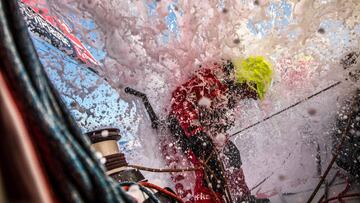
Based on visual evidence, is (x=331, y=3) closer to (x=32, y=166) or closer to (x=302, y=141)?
(x=302, y=141)

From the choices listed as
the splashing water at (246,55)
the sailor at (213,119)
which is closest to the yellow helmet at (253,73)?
the sailor at (213,119)

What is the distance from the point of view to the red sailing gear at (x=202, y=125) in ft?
11.8

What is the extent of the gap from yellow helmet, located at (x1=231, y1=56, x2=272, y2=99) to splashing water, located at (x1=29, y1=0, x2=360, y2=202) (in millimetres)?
220

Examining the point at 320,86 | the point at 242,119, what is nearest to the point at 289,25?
the point at 320,86

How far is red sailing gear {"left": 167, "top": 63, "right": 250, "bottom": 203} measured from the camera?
11.8 feet

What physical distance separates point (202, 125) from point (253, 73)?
92 centimetres

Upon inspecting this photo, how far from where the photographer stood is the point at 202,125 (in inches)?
148

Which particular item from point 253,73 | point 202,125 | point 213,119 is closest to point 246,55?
point 253,73

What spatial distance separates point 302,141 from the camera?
5.59 m

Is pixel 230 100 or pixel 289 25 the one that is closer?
pixel 230 100

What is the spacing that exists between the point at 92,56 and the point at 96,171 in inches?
147

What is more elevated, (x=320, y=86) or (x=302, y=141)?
(x=320, y=86)

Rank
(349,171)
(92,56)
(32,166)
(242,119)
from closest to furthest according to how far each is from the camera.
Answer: (32,166)
(92,56)
(349,171)
(242,119)

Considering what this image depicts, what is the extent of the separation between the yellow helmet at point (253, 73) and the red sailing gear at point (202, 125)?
0.73 ft
